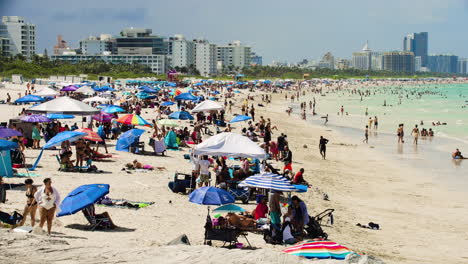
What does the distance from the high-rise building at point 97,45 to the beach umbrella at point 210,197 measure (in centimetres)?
16632

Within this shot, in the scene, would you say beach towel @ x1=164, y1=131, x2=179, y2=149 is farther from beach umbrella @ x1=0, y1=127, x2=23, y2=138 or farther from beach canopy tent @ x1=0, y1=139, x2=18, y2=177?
beach canopy tent @ x1=0, y1=139, x2=18, y2=177

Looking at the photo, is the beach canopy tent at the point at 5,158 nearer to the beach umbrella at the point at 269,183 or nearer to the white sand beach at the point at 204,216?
the white sand beach at the point at 204,216

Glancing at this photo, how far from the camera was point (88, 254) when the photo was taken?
289 inches

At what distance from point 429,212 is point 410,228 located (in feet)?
7.80

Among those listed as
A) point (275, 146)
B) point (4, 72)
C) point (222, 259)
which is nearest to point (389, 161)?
point (275, 146)

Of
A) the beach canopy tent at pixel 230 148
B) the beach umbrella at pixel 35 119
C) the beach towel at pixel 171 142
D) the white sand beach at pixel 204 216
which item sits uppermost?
the beach umbrella at pixel 35 119

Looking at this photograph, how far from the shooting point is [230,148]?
42.8 ft

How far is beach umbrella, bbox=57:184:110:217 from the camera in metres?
9.50

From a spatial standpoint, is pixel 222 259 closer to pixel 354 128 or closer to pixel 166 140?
pixel 166 140

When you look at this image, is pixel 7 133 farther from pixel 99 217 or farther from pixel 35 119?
pixel 99 217

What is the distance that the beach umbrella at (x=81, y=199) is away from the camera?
950 cm

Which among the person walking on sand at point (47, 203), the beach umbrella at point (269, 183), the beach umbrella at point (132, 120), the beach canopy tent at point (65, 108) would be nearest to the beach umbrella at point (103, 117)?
the beach umbrella at point (132, 120)

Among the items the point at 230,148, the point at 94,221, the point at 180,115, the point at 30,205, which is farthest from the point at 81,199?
the point at 180,115

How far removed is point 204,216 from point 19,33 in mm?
157443
